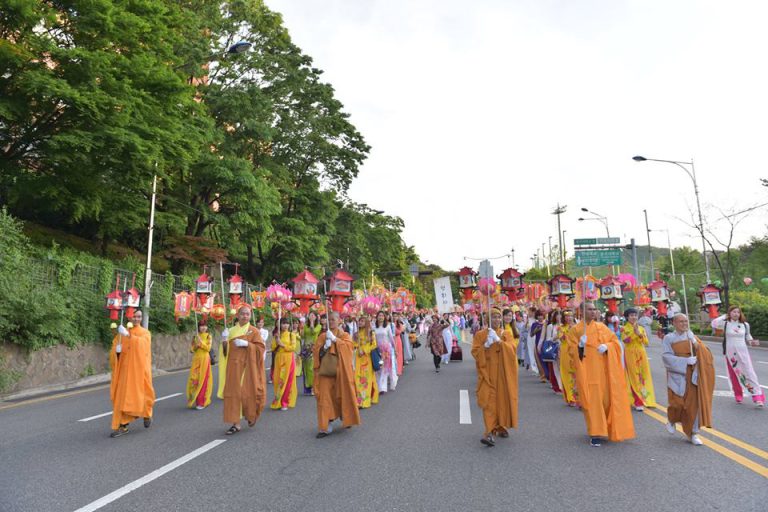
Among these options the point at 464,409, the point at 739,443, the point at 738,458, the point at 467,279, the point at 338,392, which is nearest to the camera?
Answer: the point at 738,458

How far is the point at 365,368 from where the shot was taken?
9.38 meters

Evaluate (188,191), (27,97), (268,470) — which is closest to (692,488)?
(268,470)

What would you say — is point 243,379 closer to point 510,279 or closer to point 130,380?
point 130,380

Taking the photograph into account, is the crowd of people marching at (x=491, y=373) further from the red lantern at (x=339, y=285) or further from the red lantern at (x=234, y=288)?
the red lantern at (x=234, y=288)

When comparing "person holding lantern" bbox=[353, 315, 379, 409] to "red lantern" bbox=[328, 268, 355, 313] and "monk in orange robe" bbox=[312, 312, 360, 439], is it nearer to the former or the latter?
"monk in orange robe" bbox=[312, 312, 360, 439]

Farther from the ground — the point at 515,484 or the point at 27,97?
the point at 27,97

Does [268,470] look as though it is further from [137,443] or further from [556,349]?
[556,349]

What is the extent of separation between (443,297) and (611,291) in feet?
19.1

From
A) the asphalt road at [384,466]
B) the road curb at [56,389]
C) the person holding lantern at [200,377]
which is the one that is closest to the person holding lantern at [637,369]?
the asphalt road at [384,466]

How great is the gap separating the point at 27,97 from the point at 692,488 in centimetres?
1750

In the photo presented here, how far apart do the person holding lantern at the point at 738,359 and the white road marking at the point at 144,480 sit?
837 centimetres

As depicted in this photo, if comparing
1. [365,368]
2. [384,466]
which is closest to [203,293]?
[365,368]

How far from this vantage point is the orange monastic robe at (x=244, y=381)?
22.7 feet

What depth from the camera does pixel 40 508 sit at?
405 cm
